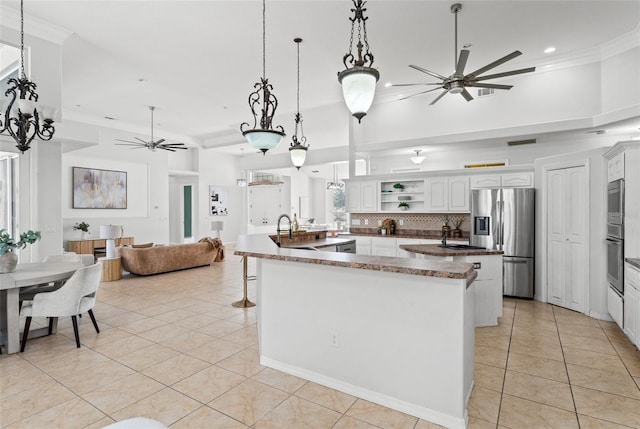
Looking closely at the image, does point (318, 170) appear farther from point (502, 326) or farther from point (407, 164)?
point (502, 326)

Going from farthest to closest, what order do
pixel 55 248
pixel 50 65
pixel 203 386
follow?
pixel 55 248 → pixel 50 65 → pixel 203 386

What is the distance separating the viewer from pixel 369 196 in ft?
23.5

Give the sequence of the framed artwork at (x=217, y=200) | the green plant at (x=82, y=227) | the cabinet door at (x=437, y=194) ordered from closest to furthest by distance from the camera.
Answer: the cabinet door at (x=437, y=194) < the green plant at (x=82, y=227) < the framed artwork at (x=217, y=200)

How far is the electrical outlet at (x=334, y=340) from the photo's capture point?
8.22ft

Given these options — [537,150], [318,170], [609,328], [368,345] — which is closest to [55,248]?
[368,345]

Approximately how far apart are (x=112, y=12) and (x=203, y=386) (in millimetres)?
4302

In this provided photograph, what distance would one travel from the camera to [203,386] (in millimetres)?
2605

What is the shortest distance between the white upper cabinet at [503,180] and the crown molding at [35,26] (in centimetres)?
654

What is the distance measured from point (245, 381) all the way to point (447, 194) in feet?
16.3

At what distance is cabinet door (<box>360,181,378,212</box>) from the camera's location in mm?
7086

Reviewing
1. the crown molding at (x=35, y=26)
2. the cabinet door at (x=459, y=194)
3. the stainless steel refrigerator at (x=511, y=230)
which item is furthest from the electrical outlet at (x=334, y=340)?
the crown molding at (x=35, y=26)

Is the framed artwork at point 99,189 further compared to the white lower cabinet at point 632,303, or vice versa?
the framed artwork at point 99,189

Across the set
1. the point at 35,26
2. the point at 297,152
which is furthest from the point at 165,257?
the point at 35,26

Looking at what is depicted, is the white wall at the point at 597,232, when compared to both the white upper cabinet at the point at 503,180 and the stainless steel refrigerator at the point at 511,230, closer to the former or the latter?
the stainless steel refrigerator at the point at 511,230
